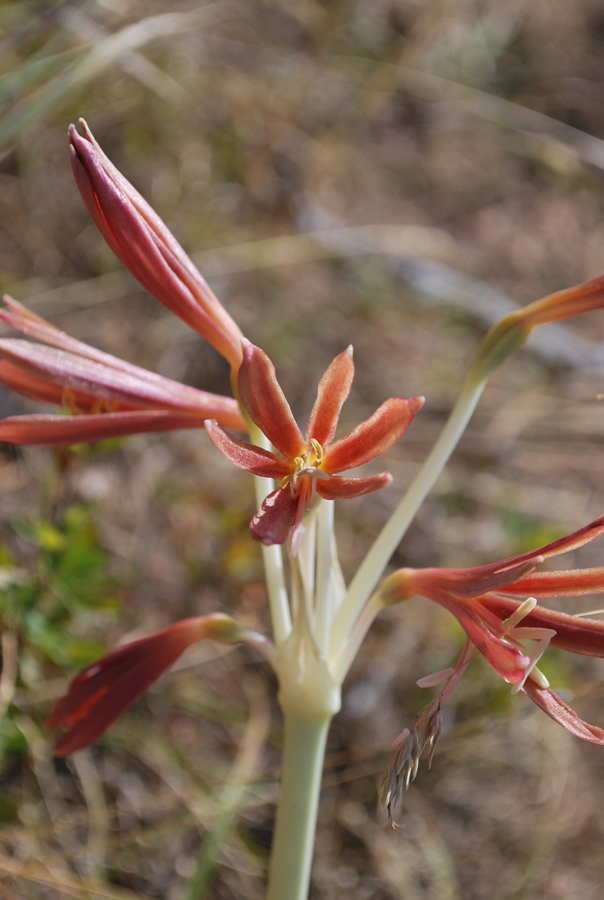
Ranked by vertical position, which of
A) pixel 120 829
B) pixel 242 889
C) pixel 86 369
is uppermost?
pixel 86 369

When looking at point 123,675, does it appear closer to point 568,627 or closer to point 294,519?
point 294,519

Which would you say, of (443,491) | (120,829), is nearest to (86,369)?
(120,829)

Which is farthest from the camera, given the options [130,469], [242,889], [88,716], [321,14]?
[321,14]

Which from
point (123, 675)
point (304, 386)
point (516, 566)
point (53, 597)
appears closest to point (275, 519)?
point (516, 566)

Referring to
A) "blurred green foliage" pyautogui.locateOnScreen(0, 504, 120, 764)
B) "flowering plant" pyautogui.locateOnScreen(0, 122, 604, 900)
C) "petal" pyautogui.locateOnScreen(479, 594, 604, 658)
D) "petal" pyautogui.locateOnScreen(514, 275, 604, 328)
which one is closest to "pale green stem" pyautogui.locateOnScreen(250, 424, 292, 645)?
"flowering plant" pyautogui.locateOnScreen(0, 122, 604, 900)

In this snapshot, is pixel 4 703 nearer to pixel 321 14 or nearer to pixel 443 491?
pixel 443 491

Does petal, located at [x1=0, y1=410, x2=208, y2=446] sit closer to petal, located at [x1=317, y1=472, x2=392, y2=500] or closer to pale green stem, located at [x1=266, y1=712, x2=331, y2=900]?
petal, located at [x1=317, y1=472, x2=392, y2=500]

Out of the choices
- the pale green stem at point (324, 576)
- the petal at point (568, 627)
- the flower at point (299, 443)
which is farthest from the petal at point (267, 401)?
the petal at point (568, 627)
